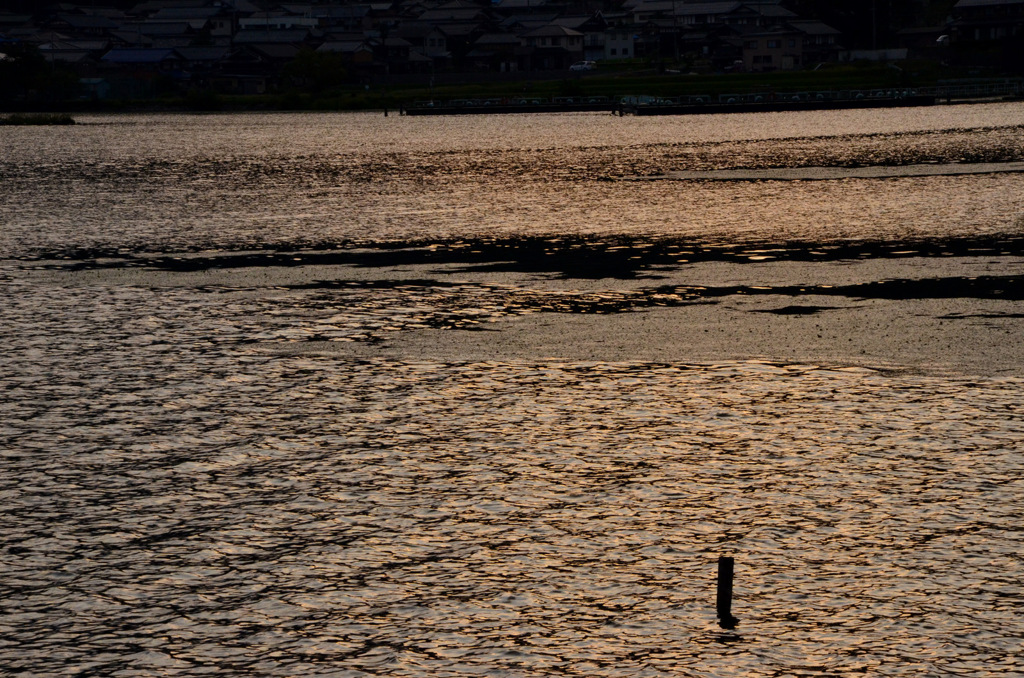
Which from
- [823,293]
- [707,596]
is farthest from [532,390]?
[823,293]

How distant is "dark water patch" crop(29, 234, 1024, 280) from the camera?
22.5 metres

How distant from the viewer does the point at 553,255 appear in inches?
953

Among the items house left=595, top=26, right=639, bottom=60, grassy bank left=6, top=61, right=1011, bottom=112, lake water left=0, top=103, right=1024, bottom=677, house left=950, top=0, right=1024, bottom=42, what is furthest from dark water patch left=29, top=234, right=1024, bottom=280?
house left=595, top=26, right=639, bottom=60

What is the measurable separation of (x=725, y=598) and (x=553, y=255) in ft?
54.7

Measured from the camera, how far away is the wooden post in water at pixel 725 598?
776cm

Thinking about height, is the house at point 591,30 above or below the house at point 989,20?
above

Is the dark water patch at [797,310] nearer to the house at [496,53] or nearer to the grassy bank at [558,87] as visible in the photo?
the grassy bank at [558,87]

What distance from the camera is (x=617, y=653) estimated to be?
294 inches

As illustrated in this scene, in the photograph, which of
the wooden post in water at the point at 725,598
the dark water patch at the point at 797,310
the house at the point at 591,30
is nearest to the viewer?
the wooden post in water at the point at 725,598

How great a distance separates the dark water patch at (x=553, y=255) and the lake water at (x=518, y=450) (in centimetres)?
15

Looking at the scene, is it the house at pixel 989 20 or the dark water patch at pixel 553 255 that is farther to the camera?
the house at pixel 989 20

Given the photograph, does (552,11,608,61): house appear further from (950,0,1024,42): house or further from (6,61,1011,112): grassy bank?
(950,0,1024,42): house

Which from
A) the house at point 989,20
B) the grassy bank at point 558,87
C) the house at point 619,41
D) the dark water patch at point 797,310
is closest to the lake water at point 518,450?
the dark water patch at point 797,310

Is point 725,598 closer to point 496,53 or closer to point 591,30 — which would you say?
point 496,53
